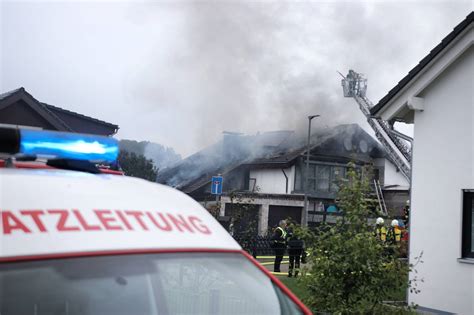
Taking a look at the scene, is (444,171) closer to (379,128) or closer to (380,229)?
(380,229)

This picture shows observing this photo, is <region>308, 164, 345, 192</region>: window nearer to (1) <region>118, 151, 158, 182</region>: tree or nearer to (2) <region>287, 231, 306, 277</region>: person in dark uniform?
(1) <region>118, 151, 158, 182</region>: tree

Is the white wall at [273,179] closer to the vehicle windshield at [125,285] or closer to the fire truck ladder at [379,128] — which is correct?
the fire truck ladder at [379,128]

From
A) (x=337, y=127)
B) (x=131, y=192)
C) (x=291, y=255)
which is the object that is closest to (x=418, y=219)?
(x=291, y=255)

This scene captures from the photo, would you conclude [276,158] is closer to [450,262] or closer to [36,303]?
[450,262]

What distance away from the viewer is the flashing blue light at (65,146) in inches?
89.8

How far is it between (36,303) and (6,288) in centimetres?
13

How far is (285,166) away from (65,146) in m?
33.2

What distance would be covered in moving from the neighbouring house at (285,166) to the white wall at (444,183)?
24.5 m

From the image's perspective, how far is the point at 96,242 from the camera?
6.09ft

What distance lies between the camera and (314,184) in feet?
119

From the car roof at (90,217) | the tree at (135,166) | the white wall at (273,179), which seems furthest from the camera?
the white wall at (273,179)

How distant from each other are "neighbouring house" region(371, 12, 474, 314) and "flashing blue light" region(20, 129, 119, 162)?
21.9 ft

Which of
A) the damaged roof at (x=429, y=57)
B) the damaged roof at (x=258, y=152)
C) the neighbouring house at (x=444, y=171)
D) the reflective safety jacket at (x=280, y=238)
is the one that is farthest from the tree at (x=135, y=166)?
the neighbouring house at (x=444, y=171)

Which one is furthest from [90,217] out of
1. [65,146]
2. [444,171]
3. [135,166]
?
[135,166]
